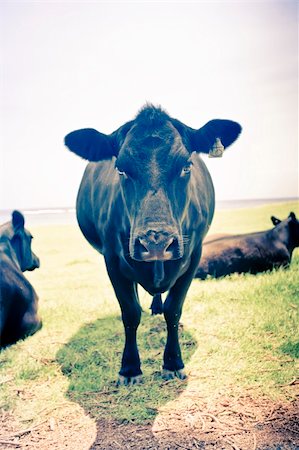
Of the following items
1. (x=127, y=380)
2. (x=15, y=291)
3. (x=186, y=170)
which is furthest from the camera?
(x=15, y=291)

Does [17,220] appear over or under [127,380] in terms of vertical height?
over

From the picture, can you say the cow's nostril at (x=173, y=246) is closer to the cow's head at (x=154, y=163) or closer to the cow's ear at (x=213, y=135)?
the cow's head at (x=154, y=163)

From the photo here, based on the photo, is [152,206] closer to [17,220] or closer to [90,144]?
[90,144]

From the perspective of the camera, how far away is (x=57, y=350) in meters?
3.44

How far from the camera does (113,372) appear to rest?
9.84 ft

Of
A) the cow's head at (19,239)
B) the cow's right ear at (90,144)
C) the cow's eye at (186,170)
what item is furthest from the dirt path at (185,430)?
the cow's head at (19,239)

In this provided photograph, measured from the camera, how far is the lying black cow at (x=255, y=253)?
5312 millimetres

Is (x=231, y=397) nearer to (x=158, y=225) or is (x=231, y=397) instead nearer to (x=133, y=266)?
(x=133, y=266)

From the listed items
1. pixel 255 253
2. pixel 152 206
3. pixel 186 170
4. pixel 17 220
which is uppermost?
pixel 186 170

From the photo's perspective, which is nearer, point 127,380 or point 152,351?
point 127,380

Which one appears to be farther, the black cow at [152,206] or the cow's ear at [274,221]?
the cow's ear at [274,221]

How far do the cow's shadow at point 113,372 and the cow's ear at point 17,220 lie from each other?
1262 mm

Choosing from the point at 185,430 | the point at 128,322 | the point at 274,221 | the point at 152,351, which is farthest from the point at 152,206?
the point at 274,221

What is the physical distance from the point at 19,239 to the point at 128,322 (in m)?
1.95
